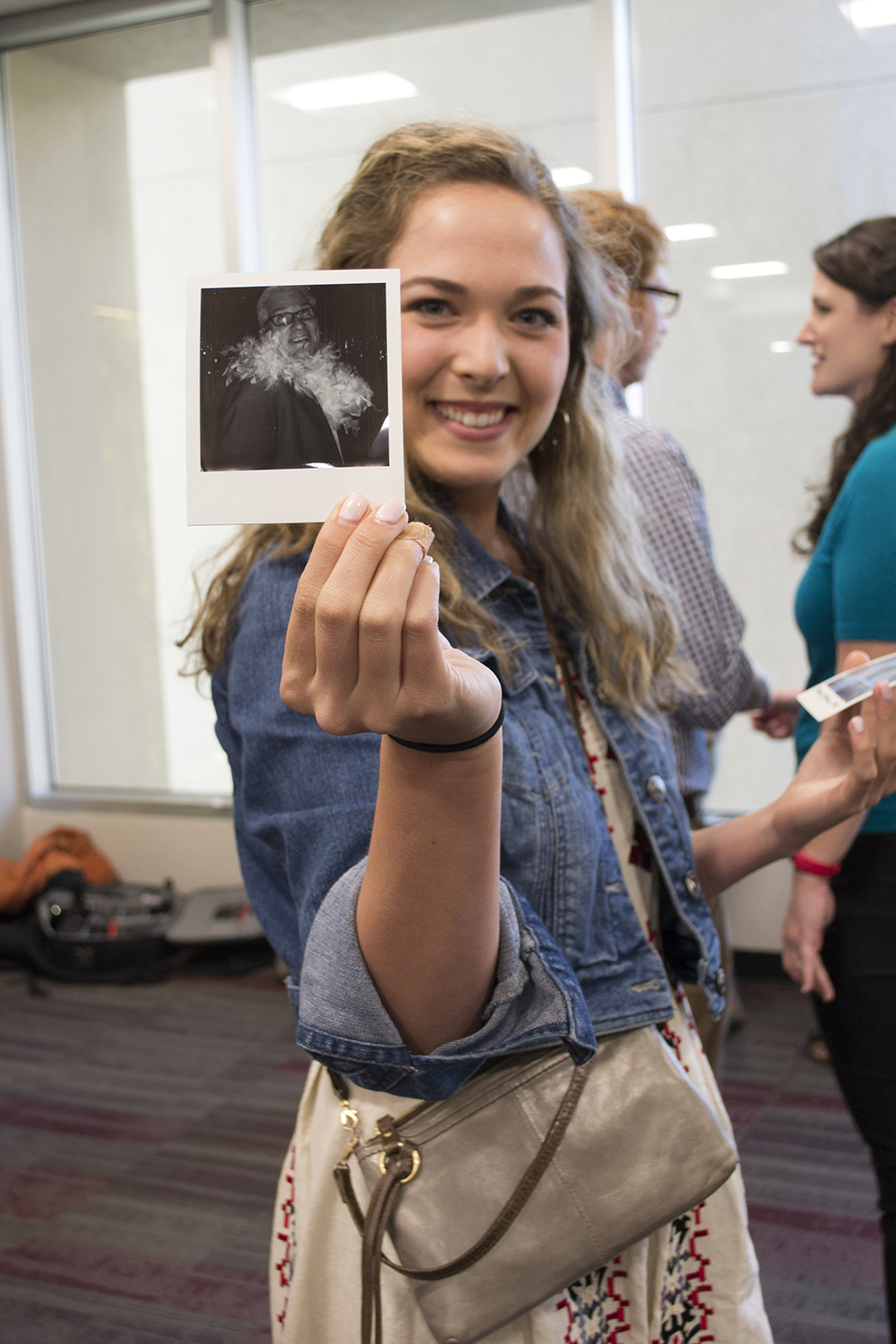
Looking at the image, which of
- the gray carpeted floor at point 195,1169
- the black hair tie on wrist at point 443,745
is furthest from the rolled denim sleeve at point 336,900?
the gray carpeted floor at point 195,1169

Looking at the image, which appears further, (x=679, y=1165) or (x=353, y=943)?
(x=679, y=1165)

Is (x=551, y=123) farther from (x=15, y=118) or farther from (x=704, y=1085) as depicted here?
(x=704, y=1085)

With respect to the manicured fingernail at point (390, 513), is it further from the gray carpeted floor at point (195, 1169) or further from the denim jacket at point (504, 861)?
the gray carpeted floor at point (195, 1169)

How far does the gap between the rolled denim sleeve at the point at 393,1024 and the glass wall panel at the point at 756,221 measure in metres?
2.99

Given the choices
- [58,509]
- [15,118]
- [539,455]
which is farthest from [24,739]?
[539,455]

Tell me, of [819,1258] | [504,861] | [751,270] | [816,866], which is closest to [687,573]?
[816,866]

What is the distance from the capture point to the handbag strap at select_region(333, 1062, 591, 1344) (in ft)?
2.68

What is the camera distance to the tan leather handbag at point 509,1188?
0.82 meters

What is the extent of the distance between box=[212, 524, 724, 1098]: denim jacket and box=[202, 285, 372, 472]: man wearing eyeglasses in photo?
0.16 meters

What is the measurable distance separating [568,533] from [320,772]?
0.50 metres

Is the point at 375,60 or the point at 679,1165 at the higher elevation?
the point at 375,60

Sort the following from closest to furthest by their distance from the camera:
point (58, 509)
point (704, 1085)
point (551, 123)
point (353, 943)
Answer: point (353, 943)
point (704, 1085)
point (551, 123)
point (58, 509)

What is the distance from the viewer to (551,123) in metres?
3.76

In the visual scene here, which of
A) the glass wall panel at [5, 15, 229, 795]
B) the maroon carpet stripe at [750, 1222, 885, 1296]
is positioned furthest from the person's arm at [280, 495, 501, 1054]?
the glass wall panel at [5, 15, 229, 795]
